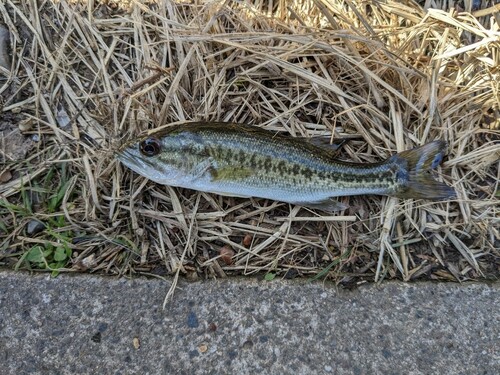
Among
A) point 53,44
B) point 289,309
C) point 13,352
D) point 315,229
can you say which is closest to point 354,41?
point 315,229

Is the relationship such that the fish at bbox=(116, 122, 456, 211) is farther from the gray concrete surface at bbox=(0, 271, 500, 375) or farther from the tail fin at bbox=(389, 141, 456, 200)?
the gray concrete surface at bbox=(0, 271, 500, 375)

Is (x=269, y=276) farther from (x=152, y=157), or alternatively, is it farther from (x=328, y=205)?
(x=152, y=157)

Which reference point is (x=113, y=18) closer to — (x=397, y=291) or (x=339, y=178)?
(x=339, y=178)

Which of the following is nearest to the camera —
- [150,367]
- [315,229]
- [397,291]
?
[150,367]

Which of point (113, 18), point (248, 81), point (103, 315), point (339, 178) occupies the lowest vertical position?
point (103, 315)

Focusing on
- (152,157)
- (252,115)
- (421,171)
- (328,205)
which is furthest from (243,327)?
(421,171)

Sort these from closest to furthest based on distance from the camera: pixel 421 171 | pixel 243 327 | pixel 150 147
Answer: pixel 243 327 < pixel 150 147 < pixel 421 171
